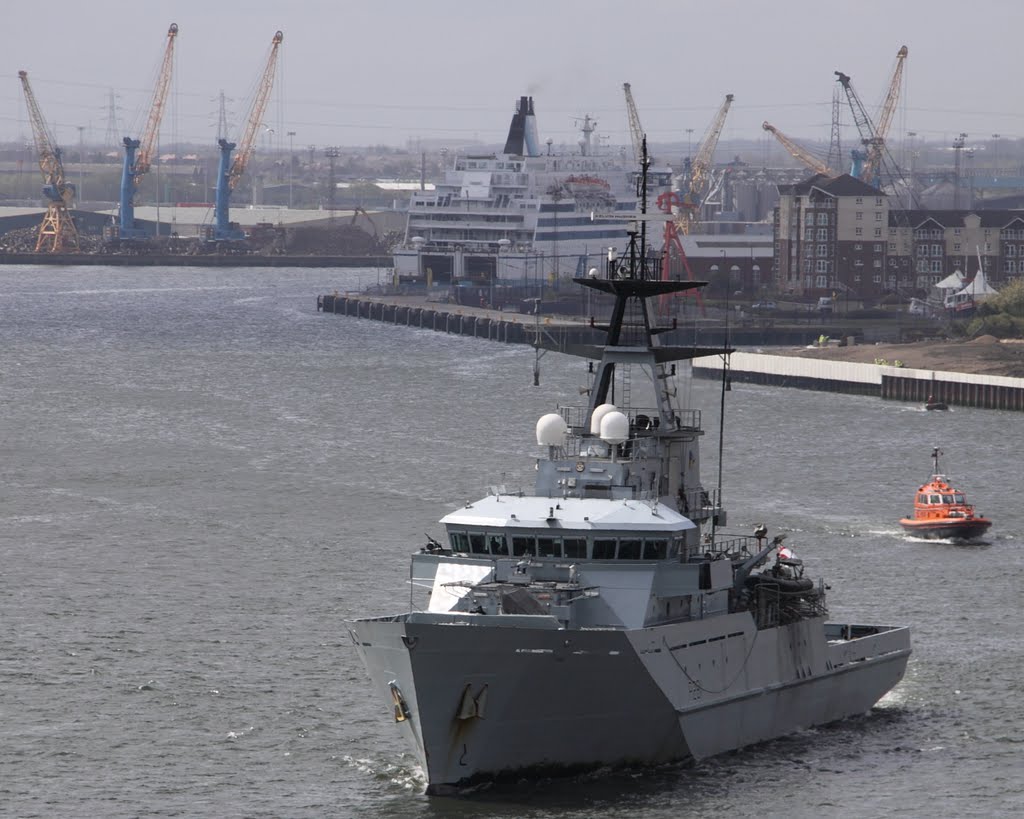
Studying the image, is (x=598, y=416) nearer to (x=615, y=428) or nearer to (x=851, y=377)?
(x=615, y=428)

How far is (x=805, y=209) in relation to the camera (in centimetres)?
15438

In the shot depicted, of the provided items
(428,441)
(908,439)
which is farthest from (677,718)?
(908,439)

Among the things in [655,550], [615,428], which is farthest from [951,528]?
[655,550]

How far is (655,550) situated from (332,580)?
58.3 feet

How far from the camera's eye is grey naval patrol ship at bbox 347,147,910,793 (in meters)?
28.9

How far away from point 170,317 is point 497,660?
126m

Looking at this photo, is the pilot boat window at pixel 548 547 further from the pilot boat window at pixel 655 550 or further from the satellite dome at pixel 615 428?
the satellite dome at pixel 615 428

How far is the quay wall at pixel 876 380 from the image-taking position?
90938mm

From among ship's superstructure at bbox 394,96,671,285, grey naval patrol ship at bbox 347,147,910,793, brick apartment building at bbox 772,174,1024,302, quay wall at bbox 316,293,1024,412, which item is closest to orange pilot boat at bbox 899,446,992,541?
grey naval patrol ship at bbox 347,147,910,793

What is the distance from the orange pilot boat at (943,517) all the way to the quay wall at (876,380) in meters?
35.8

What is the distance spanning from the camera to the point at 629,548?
30.6 meters

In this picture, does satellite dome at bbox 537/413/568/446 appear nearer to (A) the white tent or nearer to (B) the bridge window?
(B) the bridge window

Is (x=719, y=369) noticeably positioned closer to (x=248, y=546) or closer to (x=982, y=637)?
(x=248, y=546)

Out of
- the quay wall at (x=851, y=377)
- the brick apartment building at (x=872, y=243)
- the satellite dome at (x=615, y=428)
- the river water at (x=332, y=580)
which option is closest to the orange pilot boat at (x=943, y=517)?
the river water at (x=332, y=580)
